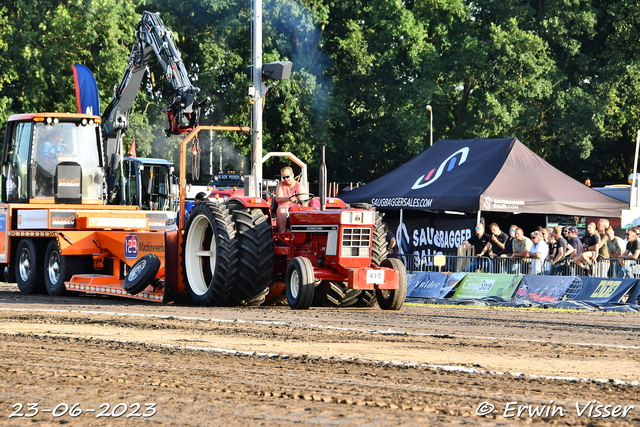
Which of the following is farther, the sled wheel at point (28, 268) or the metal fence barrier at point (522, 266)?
the metal fence barrier at point (522, 266)

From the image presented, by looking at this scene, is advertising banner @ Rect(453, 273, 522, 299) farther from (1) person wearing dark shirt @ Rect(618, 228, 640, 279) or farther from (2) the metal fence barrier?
(1) person wearing dark shirt @ Rect(618, 228, 640, 279)

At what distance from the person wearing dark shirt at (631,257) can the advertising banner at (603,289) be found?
0.57 meters

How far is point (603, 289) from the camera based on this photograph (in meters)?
15.1

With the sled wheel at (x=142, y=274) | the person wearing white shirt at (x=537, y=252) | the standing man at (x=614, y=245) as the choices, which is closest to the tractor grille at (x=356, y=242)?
the sled wheel at (x=142, y=274)

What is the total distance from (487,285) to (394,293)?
5125 millimetres

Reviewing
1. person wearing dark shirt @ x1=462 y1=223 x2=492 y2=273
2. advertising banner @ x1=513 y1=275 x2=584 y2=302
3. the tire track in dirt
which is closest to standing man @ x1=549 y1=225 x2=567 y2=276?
advertising banner @ x1=513 y1=275 x2=584 y2=302

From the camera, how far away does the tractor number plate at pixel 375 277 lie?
1103 cm

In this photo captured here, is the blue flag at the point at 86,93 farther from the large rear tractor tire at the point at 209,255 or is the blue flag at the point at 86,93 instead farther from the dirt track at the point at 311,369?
the dirt track at the point at 311,369

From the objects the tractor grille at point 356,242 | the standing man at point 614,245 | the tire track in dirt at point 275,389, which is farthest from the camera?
the standing man at point 614,245

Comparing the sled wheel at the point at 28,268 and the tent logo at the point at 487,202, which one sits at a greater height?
the tent logo at the point at 487,202

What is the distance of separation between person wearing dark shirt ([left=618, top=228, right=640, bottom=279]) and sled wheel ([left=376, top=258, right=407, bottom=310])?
5.68 metres

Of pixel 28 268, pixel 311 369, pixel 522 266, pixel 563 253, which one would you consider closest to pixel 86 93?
pixel 28 268

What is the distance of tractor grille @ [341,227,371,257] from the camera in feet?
37.7

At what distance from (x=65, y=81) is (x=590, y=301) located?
26521 mm
